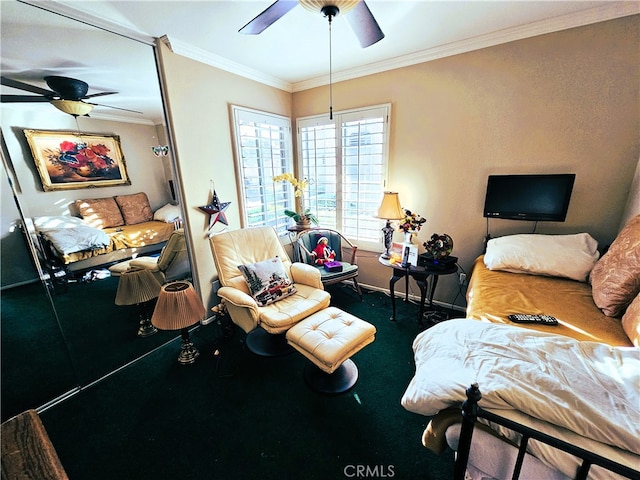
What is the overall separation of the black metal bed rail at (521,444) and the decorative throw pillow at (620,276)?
1208 mm

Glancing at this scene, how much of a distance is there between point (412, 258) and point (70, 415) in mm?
2759

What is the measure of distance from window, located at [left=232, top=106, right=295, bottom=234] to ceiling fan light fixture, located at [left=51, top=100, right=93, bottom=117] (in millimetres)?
1169

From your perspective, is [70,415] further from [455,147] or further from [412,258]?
[455,147]

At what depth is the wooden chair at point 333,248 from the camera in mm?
2816

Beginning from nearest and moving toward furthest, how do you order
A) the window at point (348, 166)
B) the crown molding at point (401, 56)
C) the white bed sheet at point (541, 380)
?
the white bed sheet at point (541, 380) → the crown molding at point (401, 56) → the window at point (348, 166)

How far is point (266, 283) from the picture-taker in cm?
222

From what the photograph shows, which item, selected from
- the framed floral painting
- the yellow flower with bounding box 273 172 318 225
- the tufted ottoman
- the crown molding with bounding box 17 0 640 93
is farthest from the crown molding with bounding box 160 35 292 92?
the tufted ottoman

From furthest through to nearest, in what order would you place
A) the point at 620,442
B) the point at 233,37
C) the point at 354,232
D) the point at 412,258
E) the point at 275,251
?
1. the point at 354,232
2. the point at 275,251
3. the point at 412,258
4. the point at 233,37
5. the point at 620,442

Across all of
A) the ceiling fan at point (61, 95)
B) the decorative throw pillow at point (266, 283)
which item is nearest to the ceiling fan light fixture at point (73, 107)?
the ceiling fan at point (61, 95)

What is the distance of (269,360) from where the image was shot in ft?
6.86

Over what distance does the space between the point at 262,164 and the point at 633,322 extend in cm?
307

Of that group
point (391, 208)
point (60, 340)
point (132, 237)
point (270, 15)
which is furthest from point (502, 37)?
point (60, 340)

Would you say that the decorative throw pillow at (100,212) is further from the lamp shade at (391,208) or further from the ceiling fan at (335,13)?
the lamp shade at (391,208)

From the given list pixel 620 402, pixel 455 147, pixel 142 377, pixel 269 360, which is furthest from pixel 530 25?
pixel 142 377
